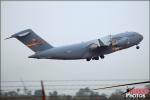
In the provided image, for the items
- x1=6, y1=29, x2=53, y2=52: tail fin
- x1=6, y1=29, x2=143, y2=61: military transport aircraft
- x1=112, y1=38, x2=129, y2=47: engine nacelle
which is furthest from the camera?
x1=6, y1=29, x2=53, y2=52: tail fin

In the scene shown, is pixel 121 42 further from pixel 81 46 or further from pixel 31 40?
pixel 31 40

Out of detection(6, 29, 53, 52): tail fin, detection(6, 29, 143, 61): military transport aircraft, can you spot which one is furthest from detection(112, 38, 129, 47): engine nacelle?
detection(6, 29, 53, 52): tail fin

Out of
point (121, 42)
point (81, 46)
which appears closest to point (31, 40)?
point (81, 46)

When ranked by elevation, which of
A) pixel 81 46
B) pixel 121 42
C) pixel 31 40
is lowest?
pixel 81 46

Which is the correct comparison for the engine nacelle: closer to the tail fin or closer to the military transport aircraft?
the military transport aircraft

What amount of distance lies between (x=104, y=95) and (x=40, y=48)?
123ft

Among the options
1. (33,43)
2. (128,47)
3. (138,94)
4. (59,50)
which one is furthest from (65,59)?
(138,94)

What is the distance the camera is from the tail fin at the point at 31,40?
6050 cm

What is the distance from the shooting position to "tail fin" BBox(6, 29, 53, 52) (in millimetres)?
60500

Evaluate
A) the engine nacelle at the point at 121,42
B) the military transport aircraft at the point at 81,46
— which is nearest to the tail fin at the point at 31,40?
the military transport aircraft at the point at 81,46

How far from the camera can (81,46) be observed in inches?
2345

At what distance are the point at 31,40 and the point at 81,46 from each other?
960 cm

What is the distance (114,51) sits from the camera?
61.5 m

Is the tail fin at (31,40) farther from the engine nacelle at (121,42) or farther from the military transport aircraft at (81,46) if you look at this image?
the engine nacelle at (121,42)
